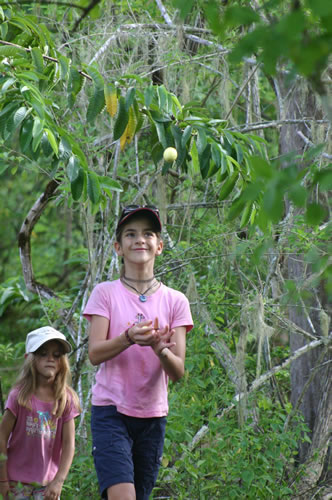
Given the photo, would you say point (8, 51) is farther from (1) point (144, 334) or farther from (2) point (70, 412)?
(2) point (70, 412)

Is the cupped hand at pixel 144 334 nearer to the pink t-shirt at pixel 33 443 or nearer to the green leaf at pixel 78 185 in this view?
the green leaf at pixel 78 185

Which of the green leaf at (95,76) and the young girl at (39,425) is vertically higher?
the green leaf at (95,76)

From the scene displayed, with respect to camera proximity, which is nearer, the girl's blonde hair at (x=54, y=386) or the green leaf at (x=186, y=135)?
the green leaf at (x=186, y=135)

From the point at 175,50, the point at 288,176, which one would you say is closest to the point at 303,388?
the point at 175,50

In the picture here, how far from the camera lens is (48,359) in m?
3.66

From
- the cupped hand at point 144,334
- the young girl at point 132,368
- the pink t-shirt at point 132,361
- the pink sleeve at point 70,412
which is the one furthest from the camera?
the pink sleeve at point 70,412

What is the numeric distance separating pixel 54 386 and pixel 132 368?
707 millimetres

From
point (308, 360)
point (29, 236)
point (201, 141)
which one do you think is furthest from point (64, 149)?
point (308, 360)

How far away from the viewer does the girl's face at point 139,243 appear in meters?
3.31

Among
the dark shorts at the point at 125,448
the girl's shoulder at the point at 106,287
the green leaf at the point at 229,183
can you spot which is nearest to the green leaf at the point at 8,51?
the girl's shoulder at the point at 106,287

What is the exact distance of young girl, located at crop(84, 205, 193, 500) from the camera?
299 cm

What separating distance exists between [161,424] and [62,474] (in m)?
0.62

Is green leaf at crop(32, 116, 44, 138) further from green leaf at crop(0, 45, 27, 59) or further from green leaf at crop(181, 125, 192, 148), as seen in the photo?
green leaf at crop(181, 125, 192, 148)

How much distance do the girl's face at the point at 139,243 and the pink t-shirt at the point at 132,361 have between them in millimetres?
157
